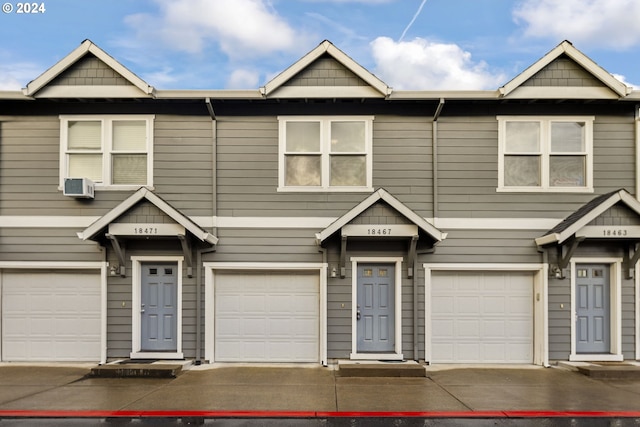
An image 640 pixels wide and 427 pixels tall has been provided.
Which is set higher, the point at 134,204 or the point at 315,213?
the point at 134,204

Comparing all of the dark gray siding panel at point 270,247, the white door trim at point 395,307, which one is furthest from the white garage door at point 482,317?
the dark gray siding panel at point 270,247

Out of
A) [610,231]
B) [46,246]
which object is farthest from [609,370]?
[46,246]

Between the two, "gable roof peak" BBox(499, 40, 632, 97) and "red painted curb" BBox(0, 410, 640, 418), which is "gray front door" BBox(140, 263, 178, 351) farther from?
Result: "gable roof peak" BBox(499, 40, 632, 97)

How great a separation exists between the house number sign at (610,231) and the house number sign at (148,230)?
26.9 feet

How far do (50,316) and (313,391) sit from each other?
6443mm

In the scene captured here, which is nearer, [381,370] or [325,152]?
[381,370]

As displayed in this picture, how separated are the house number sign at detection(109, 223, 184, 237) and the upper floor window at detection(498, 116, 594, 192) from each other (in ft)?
23.0

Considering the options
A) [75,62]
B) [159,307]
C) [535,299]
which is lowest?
[159,307]

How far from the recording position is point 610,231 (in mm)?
9438

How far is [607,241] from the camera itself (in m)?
10.1

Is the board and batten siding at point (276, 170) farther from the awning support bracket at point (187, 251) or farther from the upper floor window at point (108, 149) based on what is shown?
the upper floor window at point (108, 149)

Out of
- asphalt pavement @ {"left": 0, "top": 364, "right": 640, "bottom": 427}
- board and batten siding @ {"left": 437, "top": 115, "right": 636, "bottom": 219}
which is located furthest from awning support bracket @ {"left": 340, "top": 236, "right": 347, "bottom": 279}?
board and batten siding @ {"left": 437, "top": 115, "right": 636, "bottom": 219}

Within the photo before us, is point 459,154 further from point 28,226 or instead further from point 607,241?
point 28,226

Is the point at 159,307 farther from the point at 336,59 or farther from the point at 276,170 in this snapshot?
the point at 336,59
